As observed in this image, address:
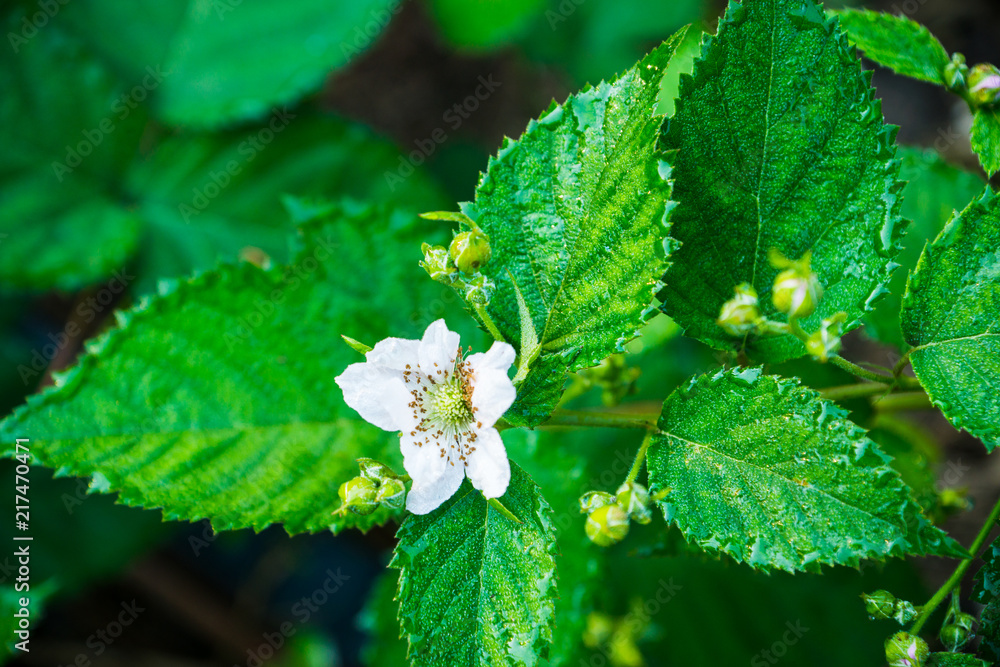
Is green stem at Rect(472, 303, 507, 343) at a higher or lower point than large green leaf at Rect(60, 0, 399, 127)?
lower

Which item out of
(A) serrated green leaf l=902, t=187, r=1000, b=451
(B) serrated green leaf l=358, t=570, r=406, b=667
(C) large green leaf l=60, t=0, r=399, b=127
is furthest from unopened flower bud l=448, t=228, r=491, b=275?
(C) large green leaf l=60, t=0, r=399, b=127

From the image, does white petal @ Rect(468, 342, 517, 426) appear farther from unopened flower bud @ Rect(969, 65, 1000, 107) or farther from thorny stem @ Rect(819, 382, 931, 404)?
unopened flower bud @ Rect(969, 65, 1000, 107)

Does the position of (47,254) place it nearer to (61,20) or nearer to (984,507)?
(61,20)

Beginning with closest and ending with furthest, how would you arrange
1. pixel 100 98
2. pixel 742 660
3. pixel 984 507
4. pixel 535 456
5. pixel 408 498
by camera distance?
pixel 408 498 → pixel 535 456 → pixel 742 660 → pixel 100 98 → pixel 984 507

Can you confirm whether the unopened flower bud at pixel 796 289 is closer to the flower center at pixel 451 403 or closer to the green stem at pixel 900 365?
the green stem at pixel 900 365

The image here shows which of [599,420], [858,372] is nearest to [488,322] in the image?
[599,420]

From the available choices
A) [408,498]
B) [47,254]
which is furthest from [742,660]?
[47,254]
